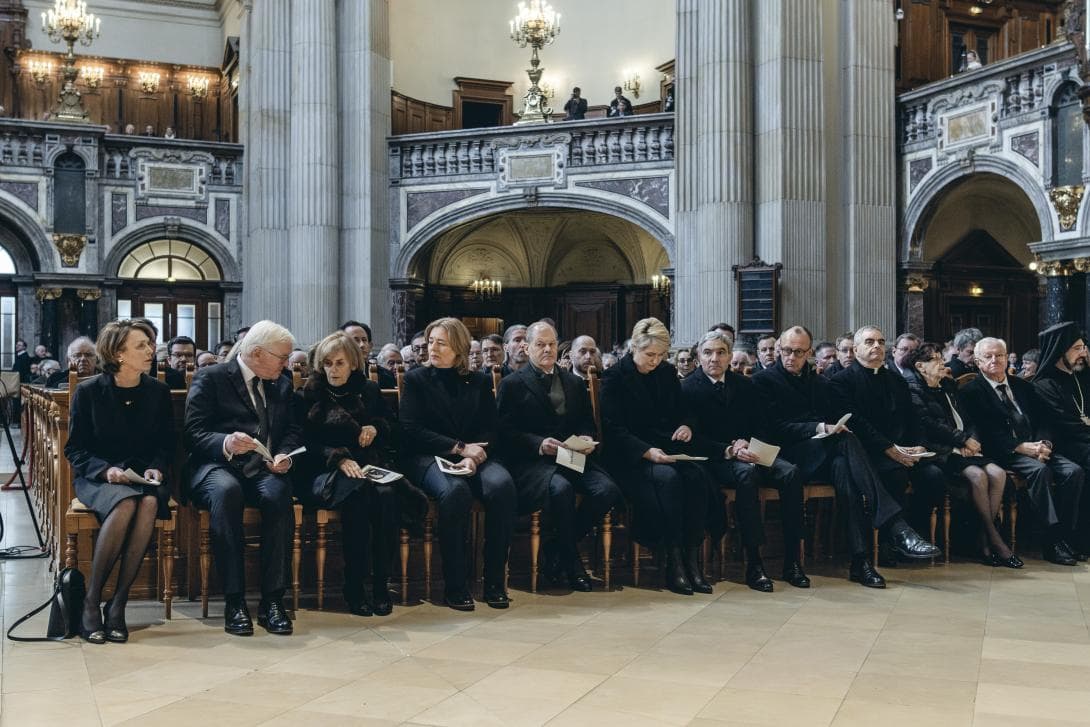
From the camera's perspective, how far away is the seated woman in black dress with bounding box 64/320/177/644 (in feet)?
14.3

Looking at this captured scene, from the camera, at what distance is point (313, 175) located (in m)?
14.2

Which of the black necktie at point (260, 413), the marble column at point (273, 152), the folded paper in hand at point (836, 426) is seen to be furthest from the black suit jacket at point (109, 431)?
the marble column at point (273, 152)

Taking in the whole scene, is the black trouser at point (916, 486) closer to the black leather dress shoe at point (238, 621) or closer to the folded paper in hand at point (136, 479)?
the black leather dress shoe at point (238, 621)

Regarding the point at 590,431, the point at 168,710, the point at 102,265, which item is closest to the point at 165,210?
the point at 102,265

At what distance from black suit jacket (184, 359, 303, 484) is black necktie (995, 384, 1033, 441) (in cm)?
411

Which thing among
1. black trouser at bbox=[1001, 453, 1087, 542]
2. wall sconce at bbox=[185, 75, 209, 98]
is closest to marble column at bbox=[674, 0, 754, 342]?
black trouser at bbox=[1001, 453, 1087, 542]

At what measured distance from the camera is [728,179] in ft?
40.1

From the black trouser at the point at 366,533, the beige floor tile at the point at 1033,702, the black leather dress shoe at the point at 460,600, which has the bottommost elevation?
the beige floor tile at the point at 1033,702

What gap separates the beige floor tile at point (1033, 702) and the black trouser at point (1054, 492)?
8.52ft

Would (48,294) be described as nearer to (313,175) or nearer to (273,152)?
(273,152)

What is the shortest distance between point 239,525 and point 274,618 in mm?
417

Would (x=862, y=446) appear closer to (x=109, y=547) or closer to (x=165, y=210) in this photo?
(x=109, y=547)

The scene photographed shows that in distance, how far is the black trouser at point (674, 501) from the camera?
534 centimetres

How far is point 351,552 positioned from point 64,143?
13.1 meters
